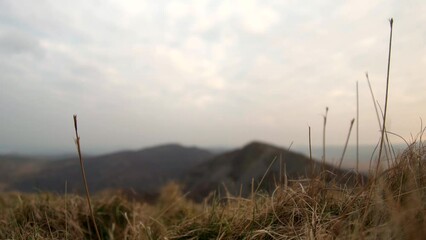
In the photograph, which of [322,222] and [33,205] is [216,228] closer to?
[322,222]

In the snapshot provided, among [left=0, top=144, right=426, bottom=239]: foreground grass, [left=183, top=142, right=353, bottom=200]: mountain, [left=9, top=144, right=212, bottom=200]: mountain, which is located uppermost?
[left=0, top=144, right=426, bottom=239]: foreground grass

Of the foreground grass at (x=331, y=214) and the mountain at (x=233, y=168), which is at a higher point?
the foreground grass at (x=331, y=214)

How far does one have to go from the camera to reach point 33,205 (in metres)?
3.27

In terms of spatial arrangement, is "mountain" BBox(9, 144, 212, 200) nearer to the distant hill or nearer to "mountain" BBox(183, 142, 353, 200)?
the distant hill

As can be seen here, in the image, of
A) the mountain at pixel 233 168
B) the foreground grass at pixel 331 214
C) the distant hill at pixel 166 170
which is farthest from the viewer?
the mountain at pixel 233 168

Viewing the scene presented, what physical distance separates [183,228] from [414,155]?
1423 millimetres

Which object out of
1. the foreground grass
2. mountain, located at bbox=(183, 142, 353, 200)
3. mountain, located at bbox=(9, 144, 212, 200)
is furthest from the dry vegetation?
mountain, located at bbox=(9, 144, 212, 200)

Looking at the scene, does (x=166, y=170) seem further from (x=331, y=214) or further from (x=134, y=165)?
A: (x=331, y=214)

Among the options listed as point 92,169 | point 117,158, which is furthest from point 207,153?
point 92,169

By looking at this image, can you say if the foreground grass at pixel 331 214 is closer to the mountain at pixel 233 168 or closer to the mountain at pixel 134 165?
the mountain at pixel 233 168

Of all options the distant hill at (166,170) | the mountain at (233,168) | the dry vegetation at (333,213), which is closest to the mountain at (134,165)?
the distant hill at (166,170)

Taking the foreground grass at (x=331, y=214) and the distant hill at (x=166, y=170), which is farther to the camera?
the distant hill at (x=166, y=170)

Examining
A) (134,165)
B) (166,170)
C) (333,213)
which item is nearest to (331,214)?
(333,213)

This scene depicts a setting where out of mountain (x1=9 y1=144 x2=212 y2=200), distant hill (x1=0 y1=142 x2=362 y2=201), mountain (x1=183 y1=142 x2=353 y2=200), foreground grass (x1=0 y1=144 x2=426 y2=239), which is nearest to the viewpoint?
foreground grass (x1=0 y1=144 x2=426 y2=239)
